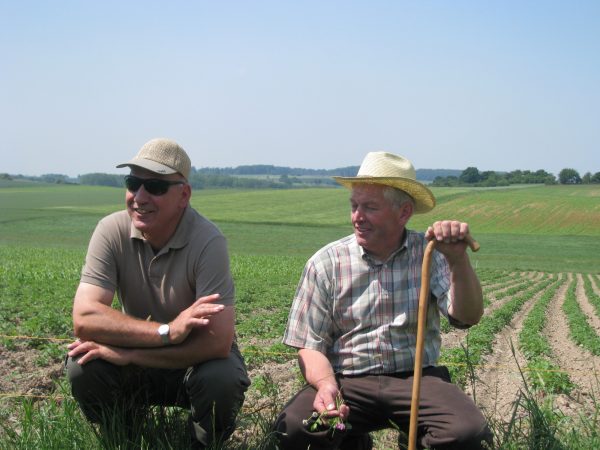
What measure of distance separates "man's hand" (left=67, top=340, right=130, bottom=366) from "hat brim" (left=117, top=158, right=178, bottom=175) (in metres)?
0.93

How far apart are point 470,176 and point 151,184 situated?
10311 cm

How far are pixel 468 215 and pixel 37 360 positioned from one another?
56562 millimetres

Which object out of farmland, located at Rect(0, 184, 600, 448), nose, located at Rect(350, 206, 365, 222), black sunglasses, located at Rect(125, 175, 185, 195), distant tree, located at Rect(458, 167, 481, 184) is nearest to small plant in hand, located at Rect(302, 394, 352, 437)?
farmland, located at Rect(0, 184, 600, 448)

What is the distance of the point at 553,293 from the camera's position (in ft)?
64.5

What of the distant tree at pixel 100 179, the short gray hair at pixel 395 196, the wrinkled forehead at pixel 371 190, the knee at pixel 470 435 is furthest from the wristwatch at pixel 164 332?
the distant tree at pixel 100 179

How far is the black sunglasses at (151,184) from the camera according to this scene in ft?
11.7

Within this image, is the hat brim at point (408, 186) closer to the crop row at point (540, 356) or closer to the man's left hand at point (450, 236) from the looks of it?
the man's left hand at point (450, 236)

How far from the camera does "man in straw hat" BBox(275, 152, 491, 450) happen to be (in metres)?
3.27

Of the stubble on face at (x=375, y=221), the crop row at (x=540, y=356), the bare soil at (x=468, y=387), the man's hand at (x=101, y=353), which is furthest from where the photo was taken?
the crop row at (x=540, y=356)

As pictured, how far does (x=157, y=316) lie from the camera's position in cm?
362

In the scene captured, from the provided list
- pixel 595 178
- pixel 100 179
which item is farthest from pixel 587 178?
pixel 100 179

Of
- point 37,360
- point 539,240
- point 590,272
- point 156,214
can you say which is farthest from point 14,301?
point 539,240

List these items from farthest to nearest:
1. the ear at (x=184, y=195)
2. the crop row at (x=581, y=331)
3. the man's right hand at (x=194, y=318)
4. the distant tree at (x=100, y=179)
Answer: the distant tree at (x=100, y=179), the crop row at (x=581, y=331), the ear at (x=184, y=195), the man's right hand at (x=194, y=318)

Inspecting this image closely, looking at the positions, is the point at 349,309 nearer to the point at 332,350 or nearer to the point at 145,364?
the point at 332,350
